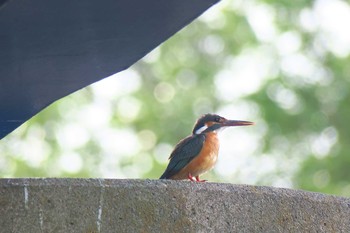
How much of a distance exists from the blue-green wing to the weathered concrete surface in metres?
2.89

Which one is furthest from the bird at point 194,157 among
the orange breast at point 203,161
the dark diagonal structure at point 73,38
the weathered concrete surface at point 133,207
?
the weathered concrete surface at point 133,207

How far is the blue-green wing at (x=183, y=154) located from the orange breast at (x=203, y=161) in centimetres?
3

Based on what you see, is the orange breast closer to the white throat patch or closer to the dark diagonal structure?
the white throat patch

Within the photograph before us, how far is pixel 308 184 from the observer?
1844 cm

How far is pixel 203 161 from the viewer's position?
9227mm

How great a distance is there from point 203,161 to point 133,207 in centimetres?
340

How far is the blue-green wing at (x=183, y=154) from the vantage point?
8.99 metres

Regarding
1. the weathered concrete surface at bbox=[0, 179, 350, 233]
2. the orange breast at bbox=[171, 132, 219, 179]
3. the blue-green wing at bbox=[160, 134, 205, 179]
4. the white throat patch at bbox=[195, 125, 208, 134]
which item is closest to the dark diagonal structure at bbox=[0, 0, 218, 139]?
the weathered concrete surface at bbox=[0, 179, 350, 233]

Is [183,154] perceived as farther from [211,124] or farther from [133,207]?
[133,207]

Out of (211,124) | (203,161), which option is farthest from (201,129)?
(203,161)

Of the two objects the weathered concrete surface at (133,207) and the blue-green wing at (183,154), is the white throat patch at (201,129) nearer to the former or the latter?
the blue-green wing at (183,154)

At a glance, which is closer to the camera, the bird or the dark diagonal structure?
the dark diagonal structure

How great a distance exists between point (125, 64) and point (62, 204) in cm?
95

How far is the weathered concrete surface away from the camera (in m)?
5.77
